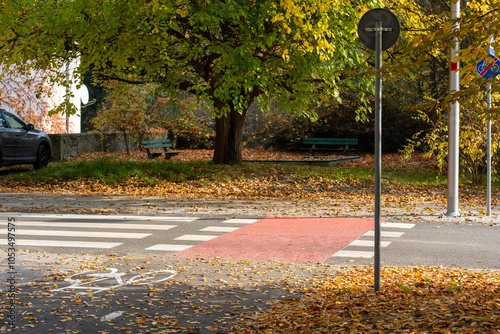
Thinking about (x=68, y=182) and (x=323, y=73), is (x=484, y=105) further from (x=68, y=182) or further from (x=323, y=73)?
(x=68, y=182)

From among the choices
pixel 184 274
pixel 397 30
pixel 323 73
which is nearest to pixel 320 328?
pixel 184 274

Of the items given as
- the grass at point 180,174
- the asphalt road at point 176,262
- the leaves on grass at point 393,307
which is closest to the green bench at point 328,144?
the grass at point 180,174

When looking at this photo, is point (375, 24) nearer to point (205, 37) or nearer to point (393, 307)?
point (393, 307)

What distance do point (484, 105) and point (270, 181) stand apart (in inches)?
248

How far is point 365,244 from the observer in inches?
387

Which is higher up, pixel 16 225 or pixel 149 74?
pixel 149 74

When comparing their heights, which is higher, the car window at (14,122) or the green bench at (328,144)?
the car window at (14,122)

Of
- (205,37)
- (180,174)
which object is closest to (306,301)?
(205,37)

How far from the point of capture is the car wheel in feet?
68.1

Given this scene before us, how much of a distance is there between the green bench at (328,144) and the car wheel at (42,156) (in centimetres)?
1259

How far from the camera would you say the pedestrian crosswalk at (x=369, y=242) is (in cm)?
908

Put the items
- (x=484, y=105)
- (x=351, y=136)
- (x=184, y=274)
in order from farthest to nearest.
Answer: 1. (x=351, y=136)
2. (x=484, y=105)
3. (x=184, y=274)

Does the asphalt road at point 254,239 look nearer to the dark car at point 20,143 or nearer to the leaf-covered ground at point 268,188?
the leaf-covered ground at point 268,188

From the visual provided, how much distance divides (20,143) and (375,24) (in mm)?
15240
